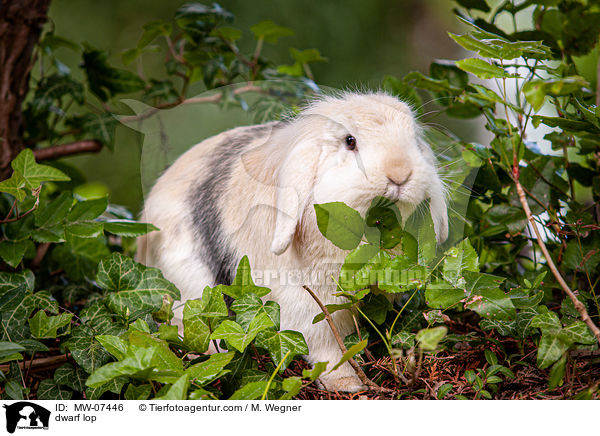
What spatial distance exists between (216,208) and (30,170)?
0.37 metres

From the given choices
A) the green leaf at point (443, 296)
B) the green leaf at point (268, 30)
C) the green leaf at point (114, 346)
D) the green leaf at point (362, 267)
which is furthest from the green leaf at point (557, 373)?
the green leaf at point (268, 30)

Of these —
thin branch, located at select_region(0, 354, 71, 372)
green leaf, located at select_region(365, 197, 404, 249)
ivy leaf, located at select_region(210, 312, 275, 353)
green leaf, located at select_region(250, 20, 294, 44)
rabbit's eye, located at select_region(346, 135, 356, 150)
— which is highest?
green leaf, located at select_region(250, 20, 294, 44)

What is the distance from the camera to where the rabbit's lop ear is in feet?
2.99

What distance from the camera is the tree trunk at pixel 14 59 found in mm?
1303

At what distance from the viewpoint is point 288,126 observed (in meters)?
1.05

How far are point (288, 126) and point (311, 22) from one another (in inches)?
46.0

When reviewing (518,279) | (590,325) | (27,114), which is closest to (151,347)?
(590,325)

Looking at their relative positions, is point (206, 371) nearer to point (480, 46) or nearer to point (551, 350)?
point (551, 350)

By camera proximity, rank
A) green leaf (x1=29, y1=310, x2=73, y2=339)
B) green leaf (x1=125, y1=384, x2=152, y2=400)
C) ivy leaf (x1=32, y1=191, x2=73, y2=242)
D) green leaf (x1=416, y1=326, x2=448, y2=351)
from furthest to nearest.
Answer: ivy leaf (x1=32, y1=191, x2=73, y2=242) < green leaf (x1=29, y1=310, x2=73, y2=339) < green leaf (x1=125, y1=384, x2=152, y2=400) < green leaf (x1=416, y1=326, x2=448, y2=351)

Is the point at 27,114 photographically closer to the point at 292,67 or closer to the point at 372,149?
the point at 292,67

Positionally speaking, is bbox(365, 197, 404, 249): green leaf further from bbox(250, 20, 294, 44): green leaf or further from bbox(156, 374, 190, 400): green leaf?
bbox(250, 20, 294, 44): green leaf

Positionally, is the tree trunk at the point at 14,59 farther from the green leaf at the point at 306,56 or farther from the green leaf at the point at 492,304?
the green leaf at the point at 492,304

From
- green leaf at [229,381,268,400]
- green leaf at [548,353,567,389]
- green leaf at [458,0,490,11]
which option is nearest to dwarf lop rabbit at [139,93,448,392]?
green leaf at [229,381,268,400]
